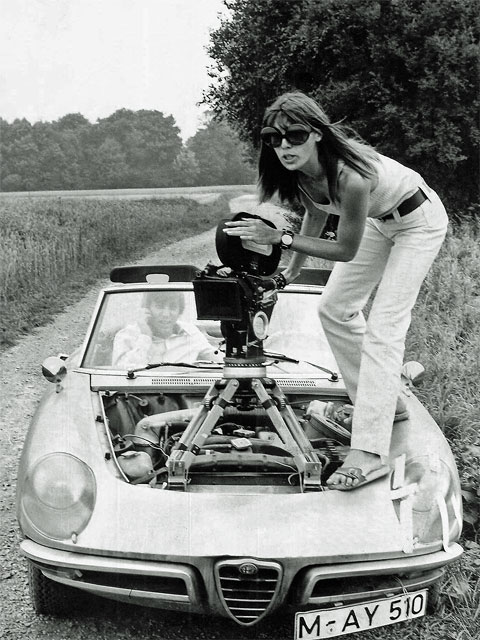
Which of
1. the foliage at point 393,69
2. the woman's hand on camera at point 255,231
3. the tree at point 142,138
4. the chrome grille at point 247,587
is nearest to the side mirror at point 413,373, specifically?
the woman's hand on camera at point 255,231

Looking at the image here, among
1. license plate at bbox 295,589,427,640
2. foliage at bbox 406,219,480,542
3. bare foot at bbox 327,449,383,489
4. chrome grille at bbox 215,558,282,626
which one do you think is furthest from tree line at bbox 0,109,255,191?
license plate at bbox 295,589,427,640

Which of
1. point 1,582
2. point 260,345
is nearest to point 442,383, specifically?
point 260,345

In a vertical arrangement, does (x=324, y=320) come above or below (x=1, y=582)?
above

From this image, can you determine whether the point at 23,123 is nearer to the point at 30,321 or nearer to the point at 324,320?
the point at 30,321

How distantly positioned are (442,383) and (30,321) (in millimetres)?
5813

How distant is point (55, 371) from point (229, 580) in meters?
1.69

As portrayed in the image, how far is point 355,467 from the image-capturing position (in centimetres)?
311

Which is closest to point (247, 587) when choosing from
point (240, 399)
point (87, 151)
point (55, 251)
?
point (240, 399)

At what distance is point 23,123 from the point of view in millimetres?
30172

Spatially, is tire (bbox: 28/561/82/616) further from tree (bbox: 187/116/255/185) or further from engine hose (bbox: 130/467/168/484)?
tree (bbox: 187/116/255/185)

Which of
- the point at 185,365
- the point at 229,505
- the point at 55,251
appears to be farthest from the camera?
the point at 55,251

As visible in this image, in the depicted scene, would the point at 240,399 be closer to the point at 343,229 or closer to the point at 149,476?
the point at 149,476

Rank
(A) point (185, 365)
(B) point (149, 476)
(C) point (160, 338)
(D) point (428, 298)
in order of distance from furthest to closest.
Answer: (D) point (428, 298)
(C) point (160, 338)
(A) point (185, 365)
(B) point (149, 476)

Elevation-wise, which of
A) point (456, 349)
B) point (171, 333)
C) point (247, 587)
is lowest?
point (456, 349)
